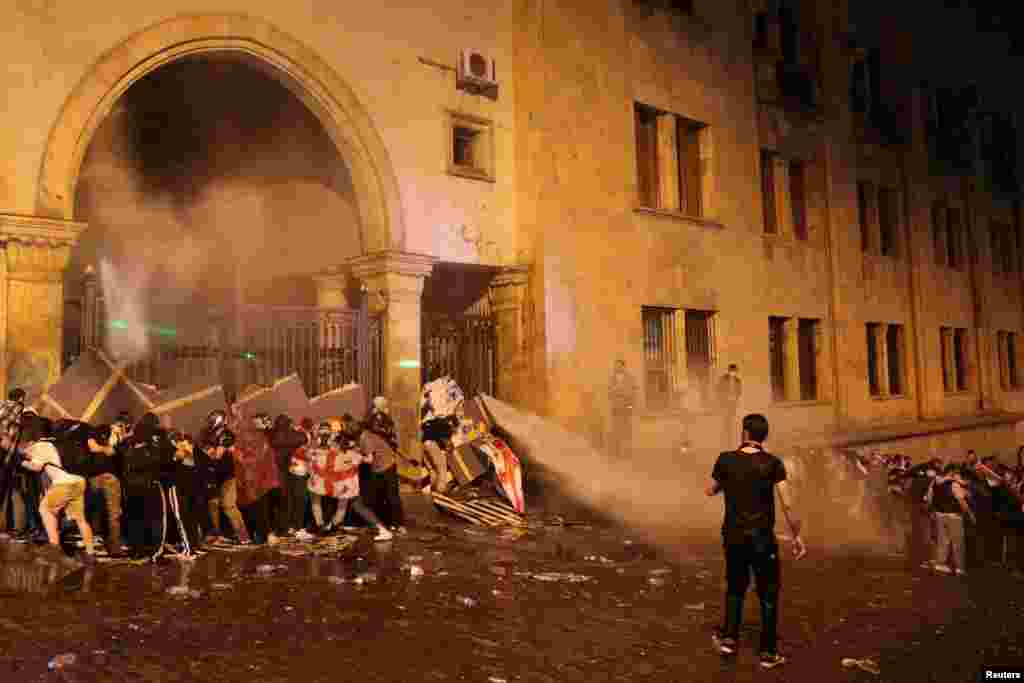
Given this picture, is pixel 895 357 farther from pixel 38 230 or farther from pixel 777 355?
pixel 38 230

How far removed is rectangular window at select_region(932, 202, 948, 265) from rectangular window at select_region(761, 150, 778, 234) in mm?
9340

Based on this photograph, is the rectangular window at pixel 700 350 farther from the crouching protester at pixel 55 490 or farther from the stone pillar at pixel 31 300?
the crouching protester at pixel 55 490

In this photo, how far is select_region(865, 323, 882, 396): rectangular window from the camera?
22438 millimetres

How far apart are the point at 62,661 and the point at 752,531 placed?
459cm

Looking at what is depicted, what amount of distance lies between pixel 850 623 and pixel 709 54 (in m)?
14.0

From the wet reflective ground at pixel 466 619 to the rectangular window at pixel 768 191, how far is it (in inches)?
471

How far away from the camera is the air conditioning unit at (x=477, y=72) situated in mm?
13945

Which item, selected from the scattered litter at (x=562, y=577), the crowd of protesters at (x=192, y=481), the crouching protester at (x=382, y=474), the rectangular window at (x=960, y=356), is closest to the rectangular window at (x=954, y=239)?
the rectangular window at (x=960, y=356)

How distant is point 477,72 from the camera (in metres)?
14.1

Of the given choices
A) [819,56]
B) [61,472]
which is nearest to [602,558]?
[61,472]

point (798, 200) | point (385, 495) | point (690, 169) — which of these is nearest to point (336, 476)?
point (385, 495)

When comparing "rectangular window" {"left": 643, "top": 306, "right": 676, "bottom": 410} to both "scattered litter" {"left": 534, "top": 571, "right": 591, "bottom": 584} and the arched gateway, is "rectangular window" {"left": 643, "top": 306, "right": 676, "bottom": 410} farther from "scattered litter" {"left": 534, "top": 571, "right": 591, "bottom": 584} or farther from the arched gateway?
"scattered litter" {"left": 534, "top": 571, "right": 591, "bottom": 584}

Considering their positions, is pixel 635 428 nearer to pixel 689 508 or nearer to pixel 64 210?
pixel 689 508

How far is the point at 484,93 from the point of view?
1448 centimetres
